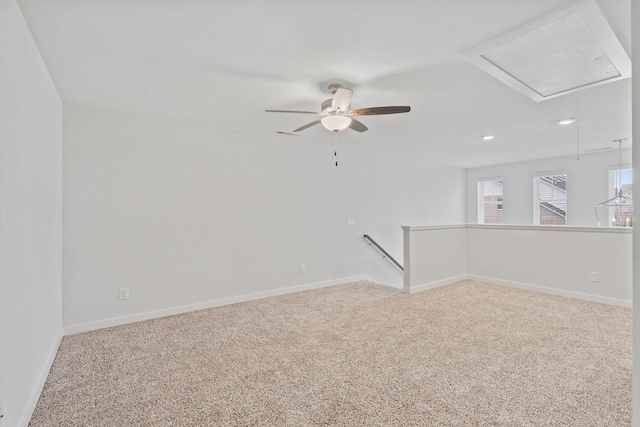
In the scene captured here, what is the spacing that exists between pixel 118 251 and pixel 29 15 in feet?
7.37

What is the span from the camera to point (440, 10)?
5.66 ft

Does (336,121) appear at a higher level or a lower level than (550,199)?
higher

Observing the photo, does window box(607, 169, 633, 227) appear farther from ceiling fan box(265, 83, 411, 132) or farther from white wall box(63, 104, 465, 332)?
ceiling fan box(265, 83, 411, 132)

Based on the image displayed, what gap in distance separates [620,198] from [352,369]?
643 cm

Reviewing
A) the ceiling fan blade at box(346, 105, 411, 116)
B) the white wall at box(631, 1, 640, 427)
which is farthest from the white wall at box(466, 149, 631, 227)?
the white wall at box(631, 1, 640, 427)

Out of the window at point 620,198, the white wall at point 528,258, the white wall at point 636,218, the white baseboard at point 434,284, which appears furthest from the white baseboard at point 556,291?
the white wall at point 636,218

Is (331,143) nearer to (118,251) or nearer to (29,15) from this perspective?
(118,251)

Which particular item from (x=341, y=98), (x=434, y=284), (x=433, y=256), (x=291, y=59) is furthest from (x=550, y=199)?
→ (x=291, y=59)

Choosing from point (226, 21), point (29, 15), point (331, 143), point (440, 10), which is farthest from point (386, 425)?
point (331, 143)

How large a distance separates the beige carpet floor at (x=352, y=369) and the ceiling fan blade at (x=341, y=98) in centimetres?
206

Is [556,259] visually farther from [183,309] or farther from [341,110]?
[183,309]

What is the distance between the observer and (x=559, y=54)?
7.15 feet

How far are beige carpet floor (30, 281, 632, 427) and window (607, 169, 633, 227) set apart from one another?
3182 millimetres

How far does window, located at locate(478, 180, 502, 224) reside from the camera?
24.7ft
